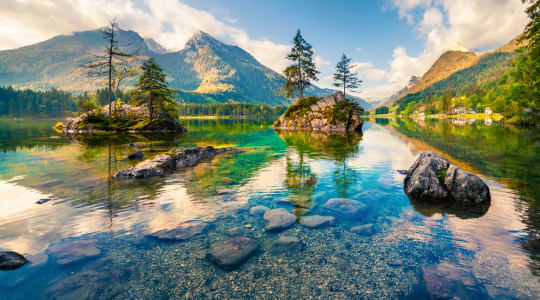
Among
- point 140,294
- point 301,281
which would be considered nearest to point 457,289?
point 301,281

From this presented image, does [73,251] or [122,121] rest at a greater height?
[122,121]

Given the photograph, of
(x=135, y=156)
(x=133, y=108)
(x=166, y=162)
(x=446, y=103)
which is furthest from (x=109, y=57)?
(x=446, y=103)

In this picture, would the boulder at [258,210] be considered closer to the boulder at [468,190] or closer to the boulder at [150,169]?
the boulder at [150,169]

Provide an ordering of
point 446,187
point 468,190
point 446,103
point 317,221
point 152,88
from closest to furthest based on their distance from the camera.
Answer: point 317,221, point 468,190, point 446,187, point 152,88, point 446,103

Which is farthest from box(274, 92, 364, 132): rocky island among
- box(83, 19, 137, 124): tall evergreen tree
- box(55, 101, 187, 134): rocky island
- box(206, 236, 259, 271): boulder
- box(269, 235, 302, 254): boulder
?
box(206, 236, 259, 271): boulder

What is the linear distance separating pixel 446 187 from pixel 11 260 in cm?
1772

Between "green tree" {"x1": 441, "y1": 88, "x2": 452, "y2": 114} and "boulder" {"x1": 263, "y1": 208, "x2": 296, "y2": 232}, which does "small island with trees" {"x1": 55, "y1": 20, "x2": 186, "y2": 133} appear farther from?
"green tree" {"x1": 441, "y1": 88, "x2": 452, "y2": 114}

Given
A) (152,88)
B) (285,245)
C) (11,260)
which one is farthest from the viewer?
(152,88)

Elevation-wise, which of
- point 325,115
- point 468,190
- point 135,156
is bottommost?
point 468,190

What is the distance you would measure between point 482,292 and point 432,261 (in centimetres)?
131

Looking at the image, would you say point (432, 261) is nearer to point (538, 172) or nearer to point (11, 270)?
point (11, 270)

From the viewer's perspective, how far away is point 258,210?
35.7ft

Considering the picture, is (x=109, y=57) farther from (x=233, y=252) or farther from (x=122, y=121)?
(x=233, y=252)

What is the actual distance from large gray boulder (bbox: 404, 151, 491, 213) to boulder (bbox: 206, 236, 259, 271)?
31.0 ft
